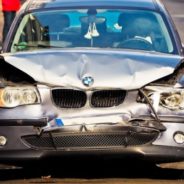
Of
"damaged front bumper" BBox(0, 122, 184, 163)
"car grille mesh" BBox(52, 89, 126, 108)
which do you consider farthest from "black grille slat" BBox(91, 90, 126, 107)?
"damaged front bumper" BBox(0, 122, 184, 163)

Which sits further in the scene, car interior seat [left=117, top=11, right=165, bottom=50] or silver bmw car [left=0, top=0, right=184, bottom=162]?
car interior seat [left=117, top=11, right=165, bottom=50]

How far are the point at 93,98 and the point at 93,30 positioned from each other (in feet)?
5.81

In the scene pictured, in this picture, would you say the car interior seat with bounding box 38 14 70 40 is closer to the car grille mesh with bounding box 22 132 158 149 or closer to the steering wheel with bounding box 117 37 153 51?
the steering wheel with bounding box 117 37 153 51

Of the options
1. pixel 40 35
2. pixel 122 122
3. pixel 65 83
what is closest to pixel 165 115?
pixel 122 122

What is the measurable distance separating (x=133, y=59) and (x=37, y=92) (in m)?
0.86

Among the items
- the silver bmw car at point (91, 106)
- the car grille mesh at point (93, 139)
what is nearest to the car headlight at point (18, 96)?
the silver bmw car at point (91, 106)

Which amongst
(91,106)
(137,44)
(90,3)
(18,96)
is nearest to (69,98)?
(91,106)

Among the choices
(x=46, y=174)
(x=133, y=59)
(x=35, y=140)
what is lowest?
(x=46, y=174)

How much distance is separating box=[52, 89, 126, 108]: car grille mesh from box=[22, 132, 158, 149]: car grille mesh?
0.82 ft

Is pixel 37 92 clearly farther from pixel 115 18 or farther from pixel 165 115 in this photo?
pixel 115 18

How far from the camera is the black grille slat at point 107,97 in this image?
7.32 meters

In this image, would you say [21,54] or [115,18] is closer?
[21,54]

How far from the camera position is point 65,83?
729 centimetres

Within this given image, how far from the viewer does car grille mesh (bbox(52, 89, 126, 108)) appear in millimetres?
7320
